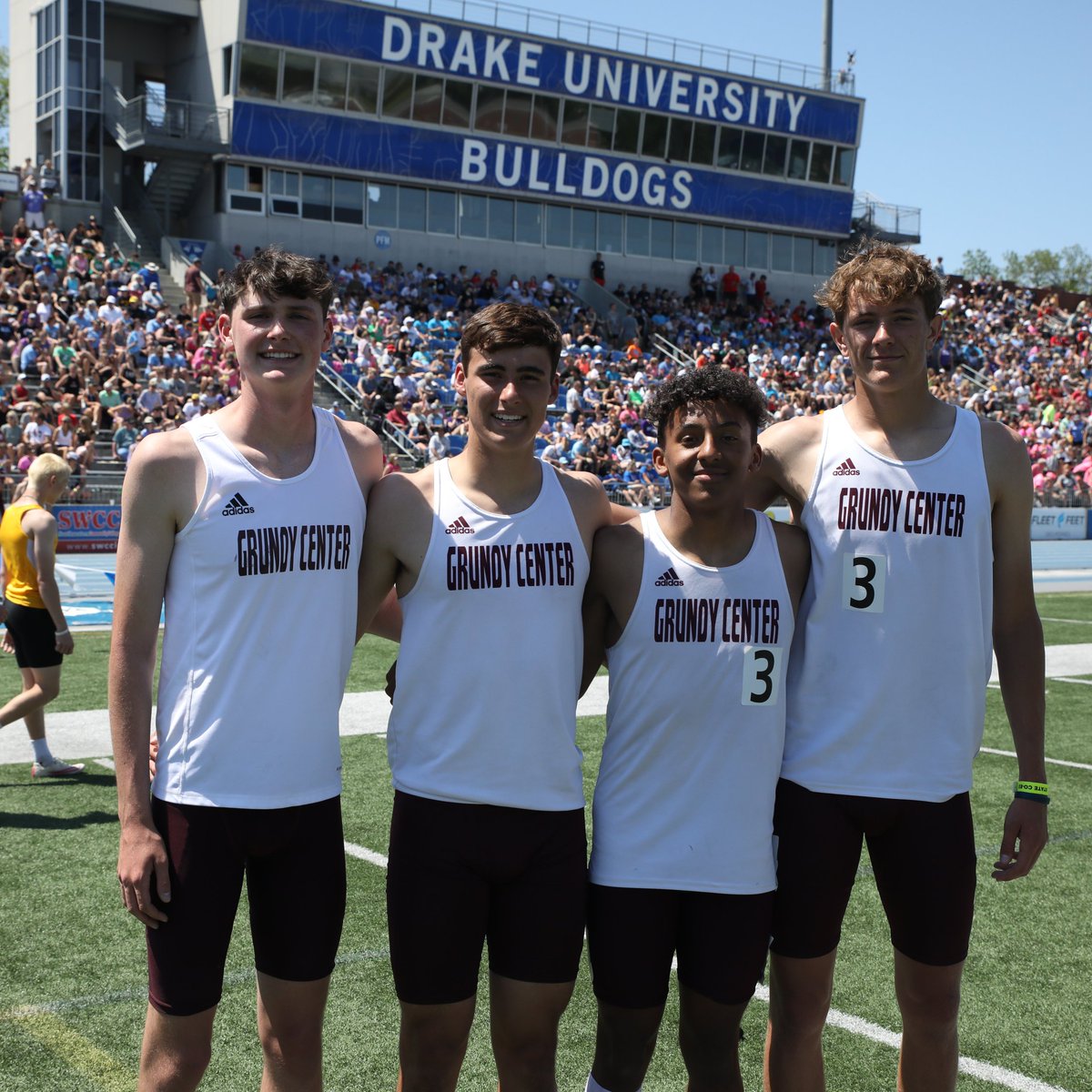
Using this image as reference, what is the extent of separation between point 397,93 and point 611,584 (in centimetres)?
3199

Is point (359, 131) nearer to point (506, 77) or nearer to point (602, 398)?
point (506, 77)

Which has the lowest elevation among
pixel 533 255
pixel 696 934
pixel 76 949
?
pixel 76 949

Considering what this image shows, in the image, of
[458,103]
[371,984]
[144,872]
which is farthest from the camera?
[458,103]

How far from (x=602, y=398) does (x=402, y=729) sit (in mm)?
25052

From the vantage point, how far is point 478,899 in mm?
2875

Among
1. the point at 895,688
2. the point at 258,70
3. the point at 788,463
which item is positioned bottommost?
the point at 895,688

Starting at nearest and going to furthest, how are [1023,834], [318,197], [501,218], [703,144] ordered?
[1023,834] → [318,197] → [501,218] → [703,144]

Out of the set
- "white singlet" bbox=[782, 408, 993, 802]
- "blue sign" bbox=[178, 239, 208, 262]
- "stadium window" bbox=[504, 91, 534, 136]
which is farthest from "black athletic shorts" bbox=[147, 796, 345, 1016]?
"stadium window" bbox=[504, 91, 534, 136]

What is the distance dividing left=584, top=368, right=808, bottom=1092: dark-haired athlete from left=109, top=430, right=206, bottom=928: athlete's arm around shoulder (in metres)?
1.00

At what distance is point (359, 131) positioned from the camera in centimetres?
3225

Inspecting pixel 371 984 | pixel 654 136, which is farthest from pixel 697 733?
pixel 654 136

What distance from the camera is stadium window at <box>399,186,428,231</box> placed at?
33.4 metres

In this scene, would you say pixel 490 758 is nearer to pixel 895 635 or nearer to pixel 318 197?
pixel 895 635

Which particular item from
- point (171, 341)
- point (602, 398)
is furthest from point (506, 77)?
point (171, 341)
